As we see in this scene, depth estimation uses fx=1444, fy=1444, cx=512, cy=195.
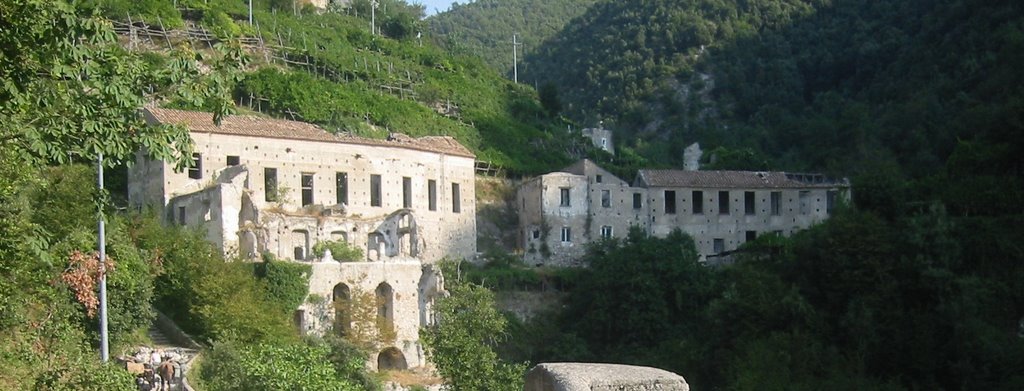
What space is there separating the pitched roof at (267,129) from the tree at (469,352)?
10.6 metres

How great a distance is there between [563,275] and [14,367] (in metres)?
30.0

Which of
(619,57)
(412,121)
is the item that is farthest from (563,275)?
(619,57)

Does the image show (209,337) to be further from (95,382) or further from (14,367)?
(95,382)

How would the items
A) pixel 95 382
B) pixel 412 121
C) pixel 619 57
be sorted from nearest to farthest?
pixel 95 382 < pixel 412 121 < pixel 619 57

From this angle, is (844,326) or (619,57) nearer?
(844,326)

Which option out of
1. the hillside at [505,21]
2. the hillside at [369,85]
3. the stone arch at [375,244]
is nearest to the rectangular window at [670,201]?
the hillside at [369,85]

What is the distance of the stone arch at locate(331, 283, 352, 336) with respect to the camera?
45.7m

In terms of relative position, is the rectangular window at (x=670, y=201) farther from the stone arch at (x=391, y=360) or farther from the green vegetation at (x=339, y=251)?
the stone arch at (x=391, y=360)

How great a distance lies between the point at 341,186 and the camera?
167 ft

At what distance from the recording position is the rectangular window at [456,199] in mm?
53675

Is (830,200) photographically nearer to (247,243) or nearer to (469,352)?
(247,243)

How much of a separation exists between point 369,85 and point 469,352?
31.8 metres

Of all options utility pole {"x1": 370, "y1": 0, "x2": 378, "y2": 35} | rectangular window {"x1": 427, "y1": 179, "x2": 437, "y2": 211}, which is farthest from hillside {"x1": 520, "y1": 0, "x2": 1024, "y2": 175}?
rectangular window {"x1": 427, "y1": 179, "x2": 437, "y2": 211}

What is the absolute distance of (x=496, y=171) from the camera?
6156cm
